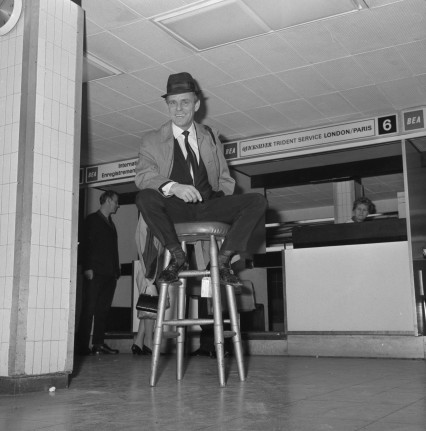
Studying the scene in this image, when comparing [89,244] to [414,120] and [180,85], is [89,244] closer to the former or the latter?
[180,85]

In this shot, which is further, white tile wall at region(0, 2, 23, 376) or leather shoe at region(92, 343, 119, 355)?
leather shoe at region(92, 343, 119, 355)

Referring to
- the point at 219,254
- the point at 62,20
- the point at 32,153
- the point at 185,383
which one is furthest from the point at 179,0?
the point at 185,383

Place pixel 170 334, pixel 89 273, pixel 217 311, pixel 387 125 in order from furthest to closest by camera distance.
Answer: pixel 387 125 → pixel 89 273 → pixel 170 334 → pixel 217 311

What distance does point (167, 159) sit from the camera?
9.63 ft

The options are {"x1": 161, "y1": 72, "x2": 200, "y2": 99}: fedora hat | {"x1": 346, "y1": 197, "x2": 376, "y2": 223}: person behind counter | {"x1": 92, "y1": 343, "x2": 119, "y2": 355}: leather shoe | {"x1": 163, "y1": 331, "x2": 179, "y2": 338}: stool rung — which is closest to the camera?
{"x1": 163, "y1": 331, "x2": 179, "y2": 338}: stool rung

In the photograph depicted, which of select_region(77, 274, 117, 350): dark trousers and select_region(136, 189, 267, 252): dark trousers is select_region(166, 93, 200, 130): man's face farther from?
select_region(77, 274, 117, 350): dark trousers

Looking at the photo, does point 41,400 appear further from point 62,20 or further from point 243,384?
point 62,20

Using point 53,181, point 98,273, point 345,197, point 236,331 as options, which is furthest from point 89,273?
point 345,197

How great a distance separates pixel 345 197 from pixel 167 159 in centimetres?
876

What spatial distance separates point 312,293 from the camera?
18.8 ft

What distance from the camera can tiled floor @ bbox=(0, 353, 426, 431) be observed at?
166 centimetres

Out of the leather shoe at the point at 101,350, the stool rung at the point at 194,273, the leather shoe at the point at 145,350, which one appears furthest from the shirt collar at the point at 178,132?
the leather shoe at the point at 101,350

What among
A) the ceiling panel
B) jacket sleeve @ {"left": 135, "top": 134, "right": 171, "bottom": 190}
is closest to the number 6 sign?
the ceiling panel

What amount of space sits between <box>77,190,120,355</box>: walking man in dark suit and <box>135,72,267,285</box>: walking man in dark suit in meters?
3.15
